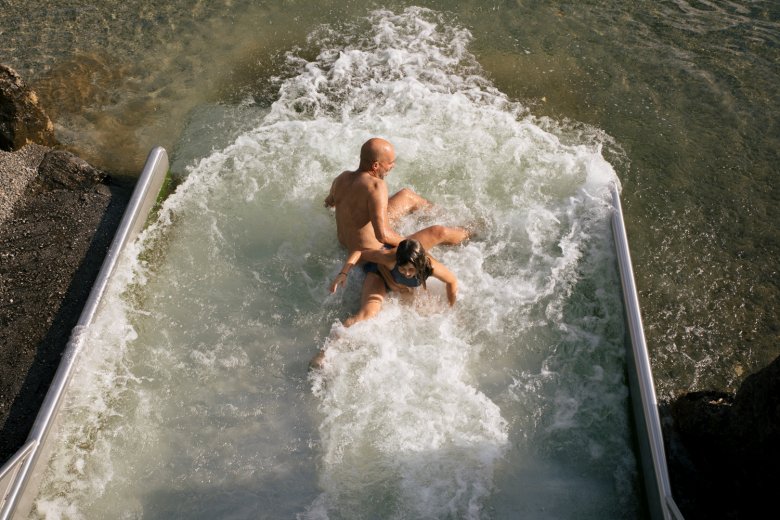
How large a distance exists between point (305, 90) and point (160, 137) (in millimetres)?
1555

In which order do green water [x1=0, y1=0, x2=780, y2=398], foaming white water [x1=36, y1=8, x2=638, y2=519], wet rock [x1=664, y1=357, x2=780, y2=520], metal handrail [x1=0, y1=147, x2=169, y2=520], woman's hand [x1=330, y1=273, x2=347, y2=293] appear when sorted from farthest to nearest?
green water [x1=0, y1=0, x2=780, y2=398], woman's hand [x1=330, y1=273, x2=347, y2=293], foaming white water [x1=36, y1=8, x2=638, y2=519], metal handrail [x1=0, y1=147, x2=169, y2=520], wet rock [x1=664, y1=357, x2=780, y2=520]

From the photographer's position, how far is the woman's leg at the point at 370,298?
468 cm

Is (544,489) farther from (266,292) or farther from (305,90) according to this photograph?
(305,90)

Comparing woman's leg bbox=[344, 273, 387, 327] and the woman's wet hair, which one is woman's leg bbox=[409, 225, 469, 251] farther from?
the woman's wet hair

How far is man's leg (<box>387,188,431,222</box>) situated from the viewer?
532cm

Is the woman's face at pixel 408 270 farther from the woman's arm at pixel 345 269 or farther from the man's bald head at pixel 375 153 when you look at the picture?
the man's bald head at pixel 375 153

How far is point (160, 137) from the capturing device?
6320mm

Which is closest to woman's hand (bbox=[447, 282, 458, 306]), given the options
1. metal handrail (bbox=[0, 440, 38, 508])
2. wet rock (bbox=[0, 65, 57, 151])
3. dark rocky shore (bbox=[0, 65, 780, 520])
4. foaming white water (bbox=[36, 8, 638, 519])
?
foaming white water (bbox=[36, 8, 638, 519])

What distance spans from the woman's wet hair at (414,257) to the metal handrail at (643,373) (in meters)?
1.46

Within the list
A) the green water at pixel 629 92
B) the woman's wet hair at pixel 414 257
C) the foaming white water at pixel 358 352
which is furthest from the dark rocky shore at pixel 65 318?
the woman's wet hair at pixel 414 257

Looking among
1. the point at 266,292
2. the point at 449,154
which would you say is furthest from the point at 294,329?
the point at 449,154

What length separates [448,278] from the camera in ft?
15.3

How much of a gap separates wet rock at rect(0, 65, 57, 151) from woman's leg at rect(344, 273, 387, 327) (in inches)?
141

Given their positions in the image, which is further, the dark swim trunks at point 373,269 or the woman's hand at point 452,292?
the dark swim trunks at point 373,269
